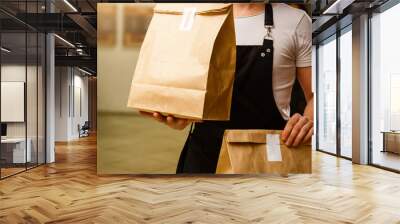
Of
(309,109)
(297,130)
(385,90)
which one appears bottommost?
(297,130)

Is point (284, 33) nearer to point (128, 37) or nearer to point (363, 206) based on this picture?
point (128, 37)

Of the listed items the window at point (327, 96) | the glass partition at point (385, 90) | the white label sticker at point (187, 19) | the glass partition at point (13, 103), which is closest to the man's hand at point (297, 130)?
the glass partition at point (385, 90)

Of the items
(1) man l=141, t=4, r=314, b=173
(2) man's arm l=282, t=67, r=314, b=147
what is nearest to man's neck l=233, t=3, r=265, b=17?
(1) man l=141, t=4, r=314, b=173

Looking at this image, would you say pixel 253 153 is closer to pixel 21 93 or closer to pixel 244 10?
pixel 244 10

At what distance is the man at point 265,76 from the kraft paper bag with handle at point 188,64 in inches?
11.8

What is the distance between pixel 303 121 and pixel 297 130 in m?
0.18

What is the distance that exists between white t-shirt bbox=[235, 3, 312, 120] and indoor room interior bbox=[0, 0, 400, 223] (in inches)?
15.1

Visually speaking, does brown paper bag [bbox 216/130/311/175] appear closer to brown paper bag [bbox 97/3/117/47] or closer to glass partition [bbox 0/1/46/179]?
brown paper bag [bbox 97/3/117/47]

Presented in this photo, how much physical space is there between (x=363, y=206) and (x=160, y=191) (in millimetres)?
2411

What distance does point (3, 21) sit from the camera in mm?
5996

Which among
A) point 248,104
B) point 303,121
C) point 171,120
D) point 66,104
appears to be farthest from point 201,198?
point 66,104

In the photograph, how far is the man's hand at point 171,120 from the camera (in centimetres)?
550

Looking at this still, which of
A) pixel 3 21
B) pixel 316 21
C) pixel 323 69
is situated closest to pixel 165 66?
pixel 3 21

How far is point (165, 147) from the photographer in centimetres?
596
